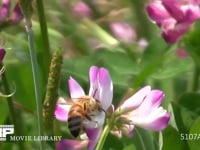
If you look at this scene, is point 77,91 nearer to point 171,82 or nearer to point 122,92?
point 122,92

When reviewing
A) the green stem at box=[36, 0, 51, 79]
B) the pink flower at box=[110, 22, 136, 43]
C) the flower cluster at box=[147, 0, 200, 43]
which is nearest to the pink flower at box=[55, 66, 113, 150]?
the green stem at box=[36, 0, 51, 79]

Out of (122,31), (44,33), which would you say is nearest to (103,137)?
(44,33)

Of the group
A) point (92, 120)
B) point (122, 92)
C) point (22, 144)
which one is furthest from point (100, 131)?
point (122, 92)

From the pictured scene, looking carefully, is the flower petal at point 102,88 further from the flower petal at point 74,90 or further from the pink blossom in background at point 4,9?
the pink blossom in background at point 4,9

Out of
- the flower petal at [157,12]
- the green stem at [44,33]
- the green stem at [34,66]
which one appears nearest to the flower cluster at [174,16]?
the flower petal at [157,12]

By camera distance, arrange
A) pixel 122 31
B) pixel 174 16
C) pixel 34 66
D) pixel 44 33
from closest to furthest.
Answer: pixel 34 66 → pixel 44 33 → pixel 174 16 → pixel 122 31

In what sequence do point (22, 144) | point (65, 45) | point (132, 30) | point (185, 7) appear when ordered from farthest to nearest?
point (132, 30), point (65, 45), point (185, 7), point (22, 144)

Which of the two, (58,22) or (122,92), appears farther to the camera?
(58,22)

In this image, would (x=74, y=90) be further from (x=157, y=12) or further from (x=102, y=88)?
(x=157, y=12)
